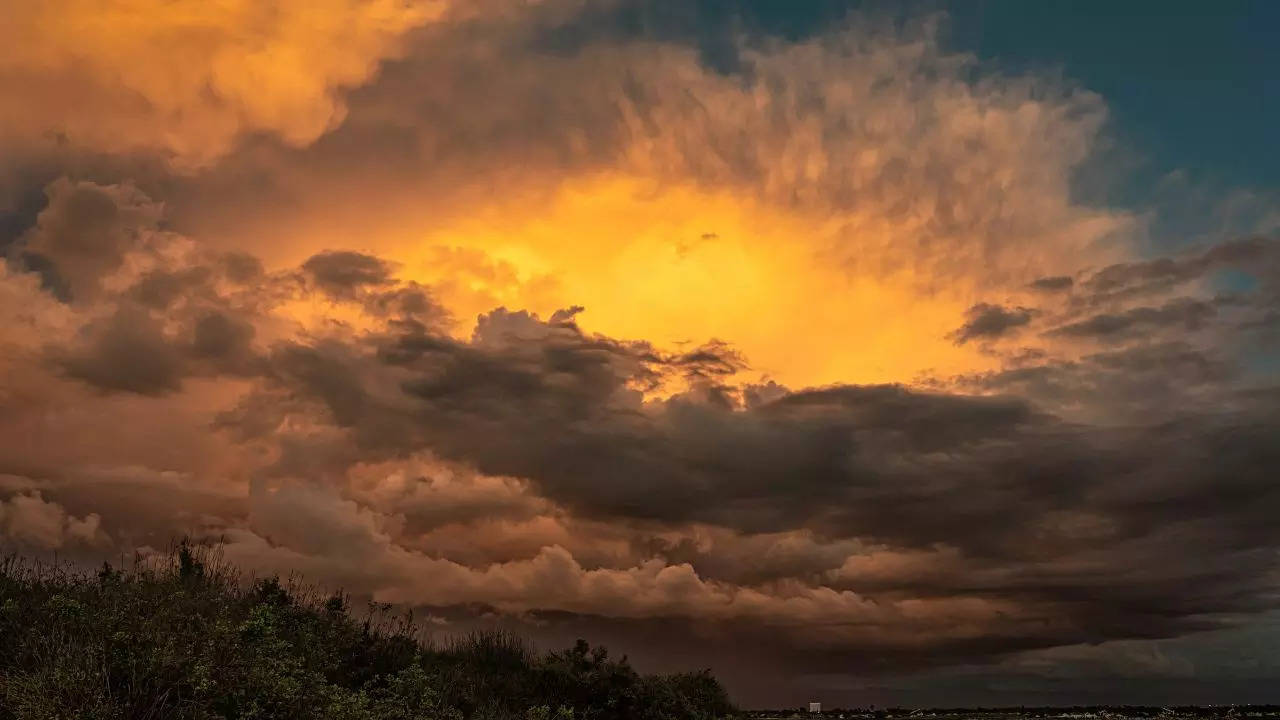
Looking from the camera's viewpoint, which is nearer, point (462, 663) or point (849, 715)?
point (462, 663)

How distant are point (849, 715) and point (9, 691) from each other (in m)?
41.3

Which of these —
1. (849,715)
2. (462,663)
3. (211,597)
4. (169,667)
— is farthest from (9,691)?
(849,715)

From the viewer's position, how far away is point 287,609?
119ft

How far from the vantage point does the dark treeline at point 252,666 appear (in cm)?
2189

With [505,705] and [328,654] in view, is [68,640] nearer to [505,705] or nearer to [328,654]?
[328,654]

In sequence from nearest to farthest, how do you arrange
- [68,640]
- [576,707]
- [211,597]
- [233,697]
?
[233,697]
[68,640]
[211,597]
[576,707]

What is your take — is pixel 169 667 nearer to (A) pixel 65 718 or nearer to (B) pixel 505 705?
(A) pixel 65 718

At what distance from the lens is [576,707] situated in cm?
3953

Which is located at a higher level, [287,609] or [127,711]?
[287,609]

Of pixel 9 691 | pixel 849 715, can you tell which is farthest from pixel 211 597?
pixel 849 715

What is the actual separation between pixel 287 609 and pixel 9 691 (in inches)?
641

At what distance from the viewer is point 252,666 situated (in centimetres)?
2455

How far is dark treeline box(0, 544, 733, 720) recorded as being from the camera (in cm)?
2189

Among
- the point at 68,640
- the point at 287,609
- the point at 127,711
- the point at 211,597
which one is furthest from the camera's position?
the point at 287,609
